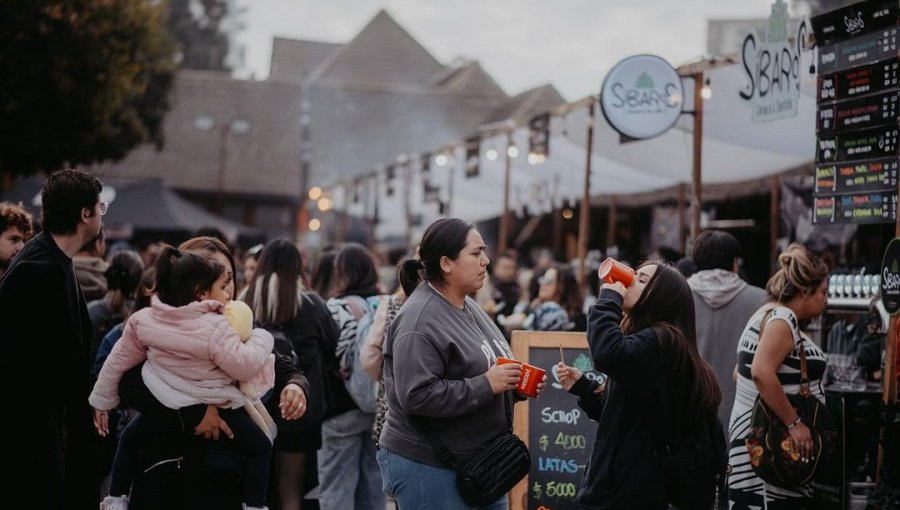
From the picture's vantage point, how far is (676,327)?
4.26 metres

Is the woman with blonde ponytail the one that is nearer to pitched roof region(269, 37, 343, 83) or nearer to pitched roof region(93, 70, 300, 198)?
pitched roof region(93, 70, 300, 198)

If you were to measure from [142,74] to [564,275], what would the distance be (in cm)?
1824

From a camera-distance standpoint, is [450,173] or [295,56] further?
[295,56]

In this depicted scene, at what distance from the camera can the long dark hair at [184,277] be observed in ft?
13.5

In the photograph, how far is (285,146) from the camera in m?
39.0

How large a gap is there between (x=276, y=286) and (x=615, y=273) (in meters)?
2.66

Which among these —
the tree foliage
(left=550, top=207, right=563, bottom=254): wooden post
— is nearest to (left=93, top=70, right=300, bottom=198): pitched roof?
the tree foliage

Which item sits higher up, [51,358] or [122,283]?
[122,283]

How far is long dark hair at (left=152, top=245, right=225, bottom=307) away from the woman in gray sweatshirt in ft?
2.58

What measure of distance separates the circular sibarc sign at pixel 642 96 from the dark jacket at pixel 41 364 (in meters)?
4.98

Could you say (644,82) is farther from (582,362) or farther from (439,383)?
(439,383)

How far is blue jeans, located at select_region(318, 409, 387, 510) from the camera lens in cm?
682

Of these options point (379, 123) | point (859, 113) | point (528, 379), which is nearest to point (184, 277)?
point (528, 379)

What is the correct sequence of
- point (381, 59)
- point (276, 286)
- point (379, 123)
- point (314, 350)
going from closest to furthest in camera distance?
point (276, 286) → point (314, 350) → point (379, 123) → point (381, 59)
